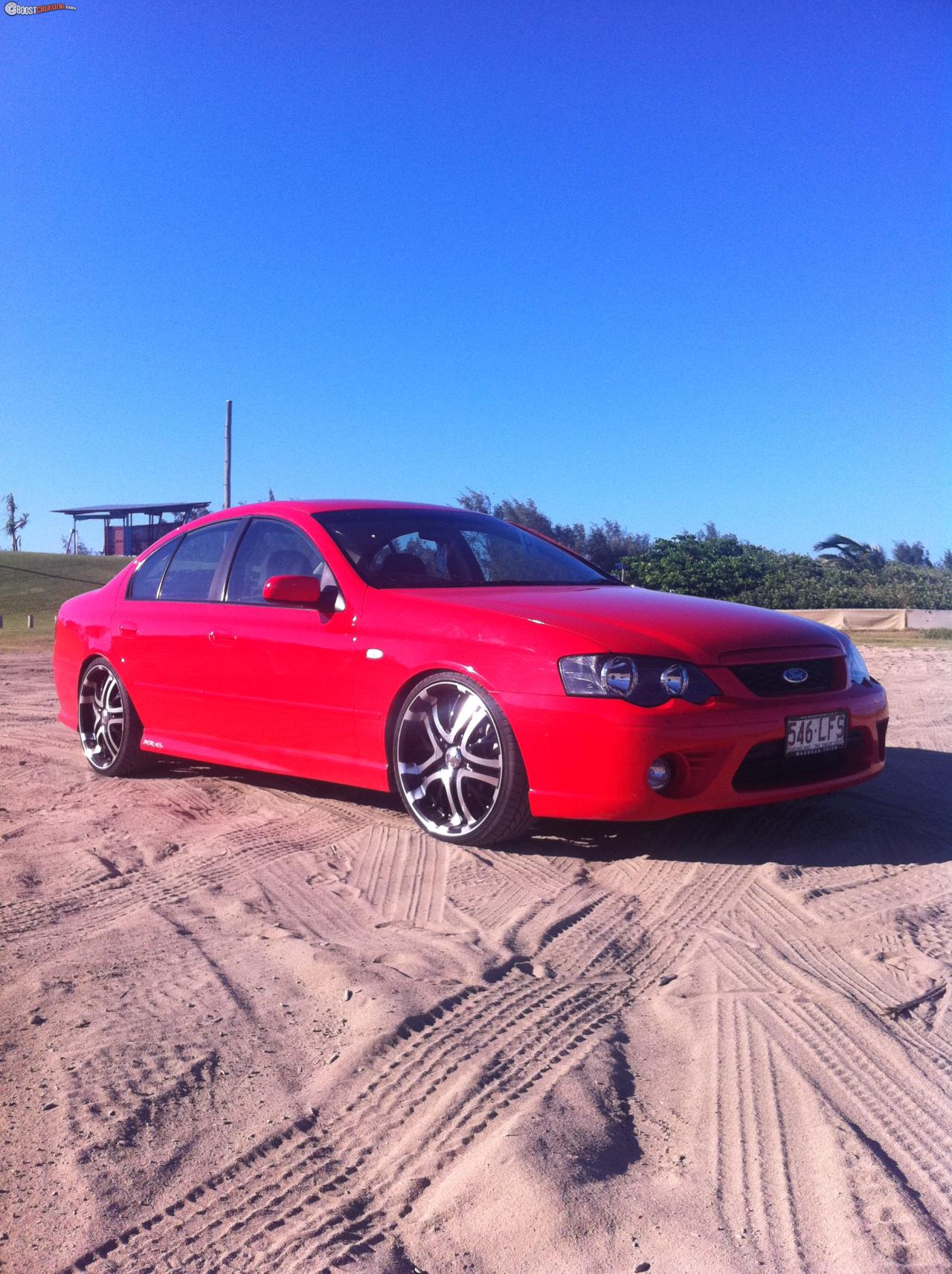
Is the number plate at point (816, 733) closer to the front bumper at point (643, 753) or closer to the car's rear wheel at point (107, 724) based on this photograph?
the front bumper at point (643, 753)

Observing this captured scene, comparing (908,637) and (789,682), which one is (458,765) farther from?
(908,637)

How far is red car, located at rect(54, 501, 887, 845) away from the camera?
4.00 metres

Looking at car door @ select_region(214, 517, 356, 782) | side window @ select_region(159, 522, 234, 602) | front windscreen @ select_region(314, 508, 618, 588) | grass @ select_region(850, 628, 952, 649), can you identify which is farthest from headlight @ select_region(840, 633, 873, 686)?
grass @ select_region(850, 628, 952, 649)

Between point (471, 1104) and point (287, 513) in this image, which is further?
point (287, 513)

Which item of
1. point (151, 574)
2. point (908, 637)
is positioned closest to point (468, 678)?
point (151, 574)

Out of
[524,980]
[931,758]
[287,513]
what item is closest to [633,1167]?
[524,980]

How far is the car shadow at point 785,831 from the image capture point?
419 cm

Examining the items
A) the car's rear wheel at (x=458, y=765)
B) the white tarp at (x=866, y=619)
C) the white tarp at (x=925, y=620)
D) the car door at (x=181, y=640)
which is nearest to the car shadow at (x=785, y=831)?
the car's rear wheel at (x=458, y=765)

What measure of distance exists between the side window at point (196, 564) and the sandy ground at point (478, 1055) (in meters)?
1.72

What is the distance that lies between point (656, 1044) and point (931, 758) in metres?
4.48

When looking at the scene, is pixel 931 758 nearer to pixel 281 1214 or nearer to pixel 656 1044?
pixel 656 1044

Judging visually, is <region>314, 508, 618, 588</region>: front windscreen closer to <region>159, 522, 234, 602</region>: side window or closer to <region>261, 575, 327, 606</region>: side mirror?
<region>261, 575, 327, 606</region>: side mirror

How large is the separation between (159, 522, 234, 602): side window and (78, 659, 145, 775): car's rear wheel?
2.10ft

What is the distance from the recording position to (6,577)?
4947cm
